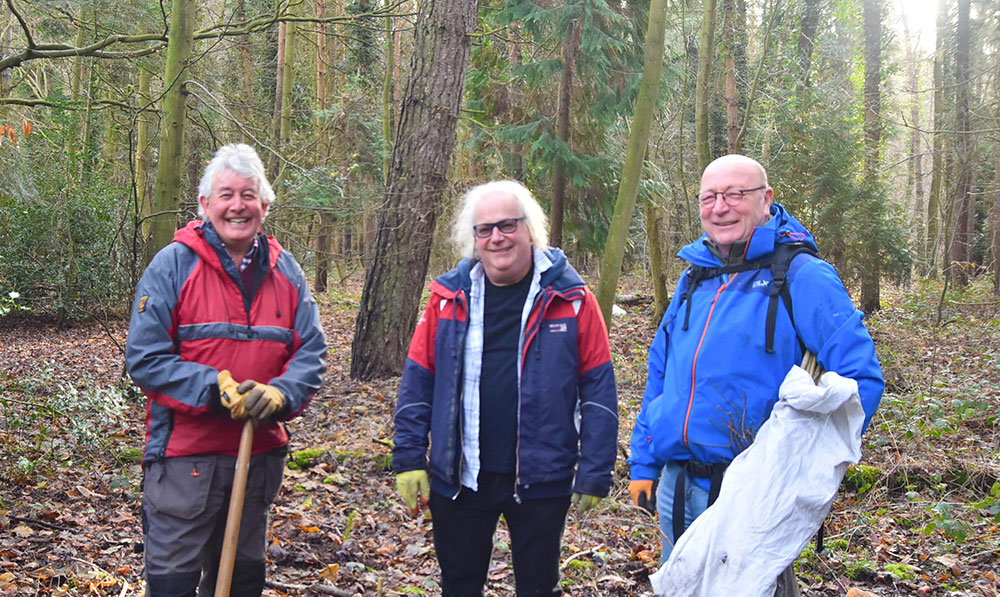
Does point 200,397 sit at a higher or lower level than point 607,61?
lower

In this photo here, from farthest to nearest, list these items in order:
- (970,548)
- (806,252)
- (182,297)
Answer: (970,548) → (182,297) → (806,252)

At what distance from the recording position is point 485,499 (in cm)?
295

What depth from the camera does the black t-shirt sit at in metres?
2.93

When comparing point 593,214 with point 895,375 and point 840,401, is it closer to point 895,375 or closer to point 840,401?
point 895,375

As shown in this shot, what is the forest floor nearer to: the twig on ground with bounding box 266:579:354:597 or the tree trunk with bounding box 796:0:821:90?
the twig on ground with bounding box 266:579:354:597

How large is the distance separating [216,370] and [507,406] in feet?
3.84

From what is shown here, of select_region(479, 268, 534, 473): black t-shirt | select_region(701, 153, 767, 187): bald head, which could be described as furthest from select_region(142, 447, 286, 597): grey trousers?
select_region(701, 153, 767, 187): bald head

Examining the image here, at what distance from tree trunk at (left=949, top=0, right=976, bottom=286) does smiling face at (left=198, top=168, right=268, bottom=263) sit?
12.4 metres

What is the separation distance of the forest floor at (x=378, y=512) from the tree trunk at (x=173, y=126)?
1.86 metres

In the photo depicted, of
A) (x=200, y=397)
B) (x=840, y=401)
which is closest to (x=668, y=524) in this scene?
(x=840, y=401)

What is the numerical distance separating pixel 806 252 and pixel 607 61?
989cm

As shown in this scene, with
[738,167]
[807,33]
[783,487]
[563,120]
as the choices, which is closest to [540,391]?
[783,487]

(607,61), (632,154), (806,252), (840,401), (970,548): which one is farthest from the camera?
(607,61)

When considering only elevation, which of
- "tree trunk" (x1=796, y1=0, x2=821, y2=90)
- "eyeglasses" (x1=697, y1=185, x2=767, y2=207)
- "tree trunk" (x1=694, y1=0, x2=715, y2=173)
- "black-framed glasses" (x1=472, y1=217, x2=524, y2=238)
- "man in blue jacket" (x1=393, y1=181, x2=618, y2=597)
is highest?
"tree trunk" (x1=796, y1=0, x2=821, y2=90)
